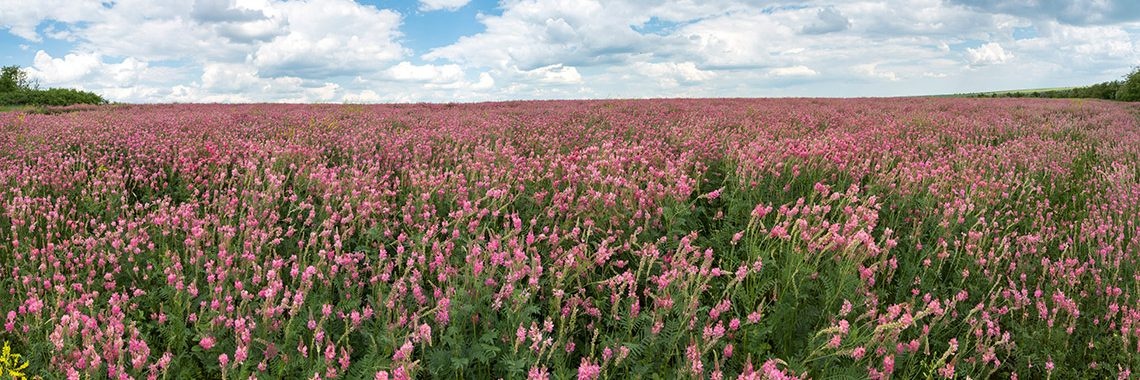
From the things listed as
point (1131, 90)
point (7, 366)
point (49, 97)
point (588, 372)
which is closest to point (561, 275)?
point (588, 372)

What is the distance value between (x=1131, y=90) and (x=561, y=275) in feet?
139

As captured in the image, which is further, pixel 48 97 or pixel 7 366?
pixel 48 97

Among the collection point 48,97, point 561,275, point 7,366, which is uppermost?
point 48,97

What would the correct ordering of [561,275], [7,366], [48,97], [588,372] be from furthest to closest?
[48,97]
[561,275]
[7,366]
[588,372]

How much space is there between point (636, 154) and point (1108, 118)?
1353cm

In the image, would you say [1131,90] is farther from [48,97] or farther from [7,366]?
[48,97]

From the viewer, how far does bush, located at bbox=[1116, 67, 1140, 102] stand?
107ft

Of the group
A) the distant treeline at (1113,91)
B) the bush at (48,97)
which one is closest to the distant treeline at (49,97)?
the bush at (48,97)

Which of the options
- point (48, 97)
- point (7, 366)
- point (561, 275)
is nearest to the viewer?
point (7, 366)

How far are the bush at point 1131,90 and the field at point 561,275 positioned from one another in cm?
3582

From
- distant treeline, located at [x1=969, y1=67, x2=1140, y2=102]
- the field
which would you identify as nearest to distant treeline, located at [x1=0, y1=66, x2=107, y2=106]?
the field

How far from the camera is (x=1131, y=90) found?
3300cm

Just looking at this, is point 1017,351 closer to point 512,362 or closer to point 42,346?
point 512,362

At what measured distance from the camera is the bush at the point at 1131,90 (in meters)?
32.5
